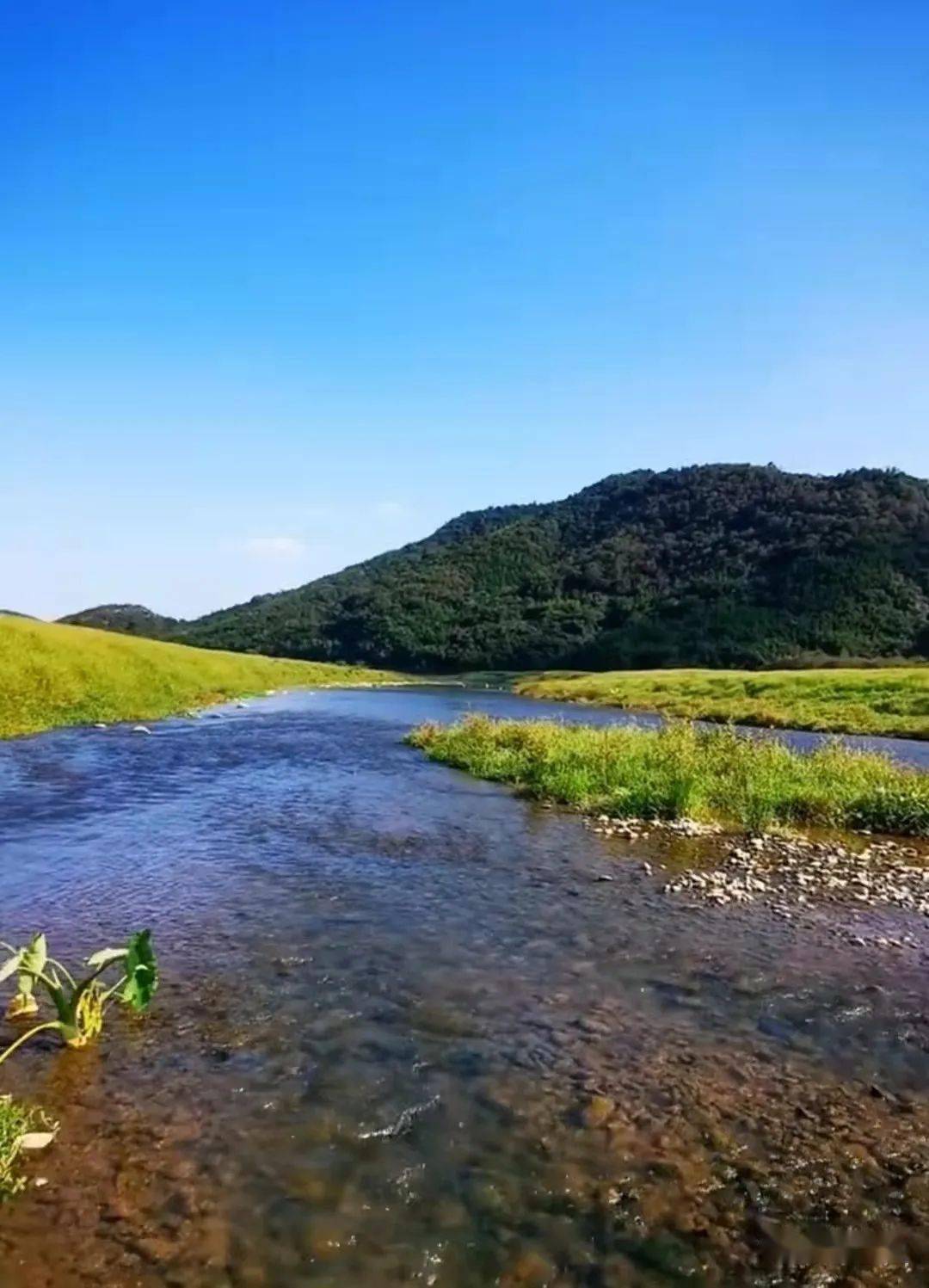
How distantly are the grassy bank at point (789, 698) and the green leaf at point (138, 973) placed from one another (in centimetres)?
5016

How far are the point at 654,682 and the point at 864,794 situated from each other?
6718cm

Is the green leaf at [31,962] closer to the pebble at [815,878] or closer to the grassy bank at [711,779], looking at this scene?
the pebble at [815,878]

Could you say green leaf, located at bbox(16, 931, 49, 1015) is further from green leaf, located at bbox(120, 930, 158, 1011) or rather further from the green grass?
the green grass

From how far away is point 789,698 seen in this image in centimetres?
7469

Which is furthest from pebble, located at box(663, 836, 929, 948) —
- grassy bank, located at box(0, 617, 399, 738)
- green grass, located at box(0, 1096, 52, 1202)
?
grassy bank, located at box(0, 617, 399, 738)

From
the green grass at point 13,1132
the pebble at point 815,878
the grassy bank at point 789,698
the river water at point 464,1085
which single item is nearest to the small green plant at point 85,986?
the river water at point 464,1085

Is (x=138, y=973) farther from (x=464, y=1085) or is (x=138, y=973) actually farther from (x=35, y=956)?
(x=464, y=1085)

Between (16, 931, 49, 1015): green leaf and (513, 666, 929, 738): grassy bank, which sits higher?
(16, 931, 49, 1015): green leaf

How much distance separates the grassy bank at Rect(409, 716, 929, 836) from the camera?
1065 inches

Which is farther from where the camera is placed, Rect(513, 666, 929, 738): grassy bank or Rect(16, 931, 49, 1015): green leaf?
Rect(513, 666, 929, 738): grassy bank

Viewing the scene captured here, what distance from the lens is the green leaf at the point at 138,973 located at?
11.0m

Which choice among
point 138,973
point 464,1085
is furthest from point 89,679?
point 464,1085

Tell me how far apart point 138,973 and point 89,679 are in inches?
2033

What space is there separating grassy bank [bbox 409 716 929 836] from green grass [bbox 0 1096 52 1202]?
20312mm
